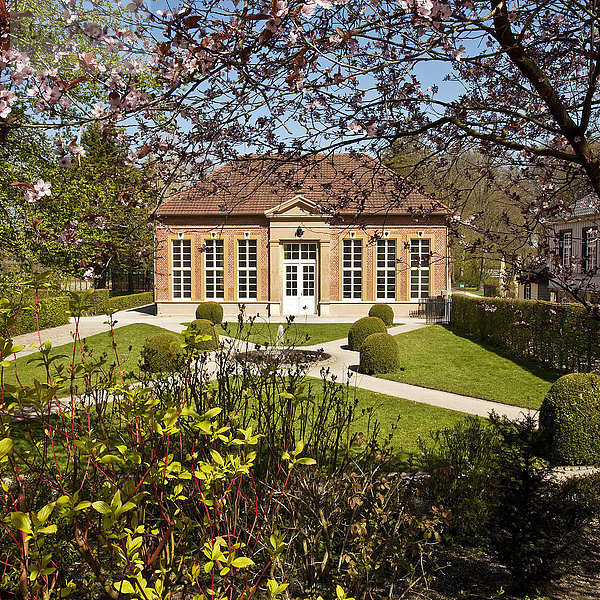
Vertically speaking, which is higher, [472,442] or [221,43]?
[221,43]

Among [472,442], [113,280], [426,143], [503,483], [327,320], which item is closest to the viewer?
[503,483]

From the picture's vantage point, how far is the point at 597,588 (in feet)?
10.7

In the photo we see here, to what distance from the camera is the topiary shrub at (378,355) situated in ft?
34.4

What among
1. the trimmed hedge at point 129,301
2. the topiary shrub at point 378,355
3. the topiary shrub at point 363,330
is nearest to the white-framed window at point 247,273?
the trimmed hedge at point 129,301

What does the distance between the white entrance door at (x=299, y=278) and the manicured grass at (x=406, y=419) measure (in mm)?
13348

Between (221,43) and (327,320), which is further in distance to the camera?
(327,320)

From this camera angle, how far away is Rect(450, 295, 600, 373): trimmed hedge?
32.3ft

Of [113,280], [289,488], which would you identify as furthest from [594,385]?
[113,280]

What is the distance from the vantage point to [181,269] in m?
21.8

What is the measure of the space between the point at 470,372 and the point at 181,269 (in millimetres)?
14376

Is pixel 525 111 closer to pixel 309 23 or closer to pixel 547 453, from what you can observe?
pixel 309 23

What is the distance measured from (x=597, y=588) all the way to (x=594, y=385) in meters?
3.32

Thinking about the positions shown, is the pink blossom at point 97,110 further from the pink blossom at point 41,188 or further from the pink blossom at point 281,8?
the pink blossom at point 281,8

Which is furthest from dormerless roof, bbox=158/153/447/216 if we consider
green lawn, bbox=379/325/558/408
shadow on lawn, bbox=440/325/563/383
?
shadow on lawn, bbox=440/325/563/383
